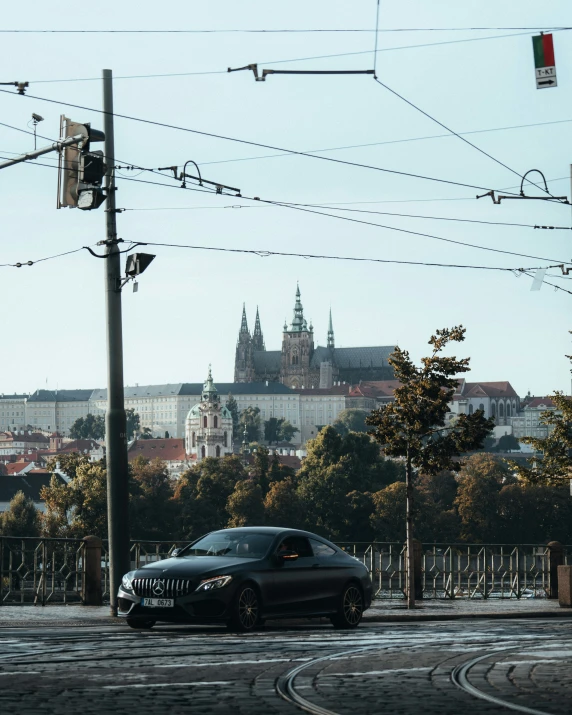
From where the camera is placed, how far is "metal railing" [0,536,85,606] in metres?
22.4

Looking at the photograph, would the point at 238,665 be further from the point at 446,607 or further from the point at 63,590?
the point at 446,607

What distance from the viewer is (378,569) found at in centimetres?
3203

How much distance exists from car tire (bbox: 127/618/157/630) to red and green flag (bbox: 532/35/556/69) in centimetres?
963

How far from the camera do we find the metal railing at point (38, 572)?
2238 cm

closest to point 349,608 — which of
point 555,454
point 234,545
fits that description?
point 234,545

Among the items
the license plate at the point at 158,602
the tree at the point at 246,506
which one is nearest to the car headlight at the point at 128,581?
the license plate at the point at 158,602

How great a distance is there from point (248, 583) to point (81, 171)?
6.49 m

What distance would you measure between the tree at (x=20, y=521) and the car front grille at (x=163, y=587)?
3390 inches

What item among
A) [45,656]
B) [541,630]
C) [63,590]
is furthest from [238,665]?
[63,590]

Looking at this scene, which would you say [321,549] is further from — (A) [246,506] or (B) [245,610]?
(A) [246,506]

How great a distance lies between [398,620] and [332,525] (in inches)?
3801

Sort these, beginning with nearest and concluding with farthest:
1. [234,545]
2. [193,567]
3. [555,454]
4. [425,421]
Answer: [193,567] < [234,545] < [425,421] < [555,454]

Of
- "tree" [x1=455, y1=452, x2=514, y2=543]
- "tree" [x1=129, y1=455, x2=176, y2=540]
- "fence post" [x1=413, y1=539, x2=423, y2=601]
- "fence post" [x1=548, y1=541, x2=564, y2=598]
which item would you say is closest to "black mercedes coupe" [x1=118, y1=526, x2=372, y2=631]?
"fence post" [x1=413, y1=539, x2=423, y2=601]

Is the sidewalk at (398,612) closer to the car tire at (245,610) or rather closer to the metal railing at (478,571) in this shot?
the metal railing at (478,571)
